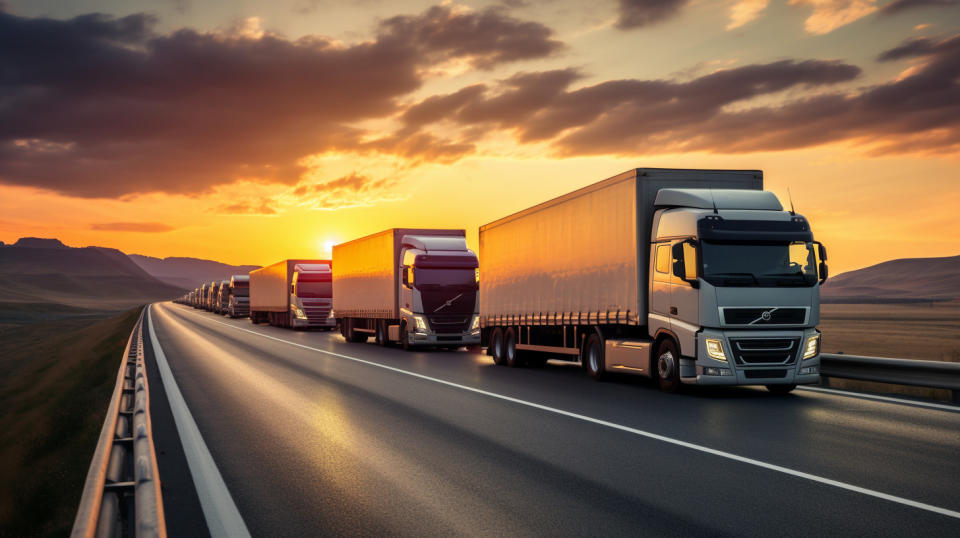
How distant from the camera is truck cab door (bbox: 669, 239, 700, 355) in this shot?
13203 millimetres

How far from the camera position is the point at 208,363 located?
2153cm

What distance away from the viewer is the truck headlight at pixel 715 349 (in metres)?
13.0

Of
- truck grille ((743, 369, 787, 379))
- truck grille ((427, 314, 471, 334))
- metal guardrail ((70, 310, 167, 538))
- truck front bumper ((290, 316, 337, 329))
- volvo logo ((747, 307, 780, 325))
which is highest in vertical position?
volvo logo ((747, 307, 780, 325))

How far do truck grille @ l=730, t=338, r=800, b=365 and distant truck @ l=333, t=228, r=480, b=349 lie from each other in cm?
1449

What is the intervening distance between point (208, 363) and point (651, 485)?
16.7 metres

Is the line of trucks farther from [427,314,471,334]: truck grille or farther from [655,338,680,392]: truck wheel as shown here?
[427,314,471,334]: truck grille

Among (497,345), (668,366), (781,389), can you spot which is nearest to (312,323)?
(497,345)

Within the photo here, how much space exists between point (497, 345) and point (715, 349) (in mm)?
9533

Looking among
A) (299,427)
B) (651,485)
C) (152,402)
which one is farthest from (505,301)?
(651,485)

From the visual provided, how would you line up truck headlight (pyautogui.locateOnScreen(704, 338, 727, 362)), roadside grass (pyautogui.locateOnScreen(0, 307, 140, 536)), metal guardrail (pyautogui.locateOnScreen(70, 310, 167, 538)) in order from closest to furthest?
metal guardrail (pyautogui.locateOnScreen(70, 310, 167, 538)), roadside grass (pyautogui.locateOnScreen(0, 307, 140, 536)), truck headlight (pyautogui.locateOnScreen(704, 338, 727, 362))

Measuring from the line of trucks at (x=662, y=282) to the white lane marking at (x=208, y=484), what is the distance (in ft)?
24.2

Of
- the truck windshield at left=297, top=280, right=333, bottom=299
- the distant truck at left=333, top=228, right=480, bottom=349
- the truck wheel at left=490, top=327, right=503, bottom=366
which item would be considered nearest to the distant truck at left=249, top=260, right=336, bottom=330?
the truck windshield at left=297, top=280, right=333, bottom=299

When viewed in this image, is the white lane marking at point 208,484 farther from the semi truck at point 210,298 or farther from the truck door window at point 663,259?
the semi truck at point 210,298

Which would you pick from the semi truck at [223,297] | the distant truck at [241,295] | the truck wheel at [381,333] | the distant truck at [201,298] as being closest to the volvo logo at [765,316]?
the truck wheel at [381,333]
